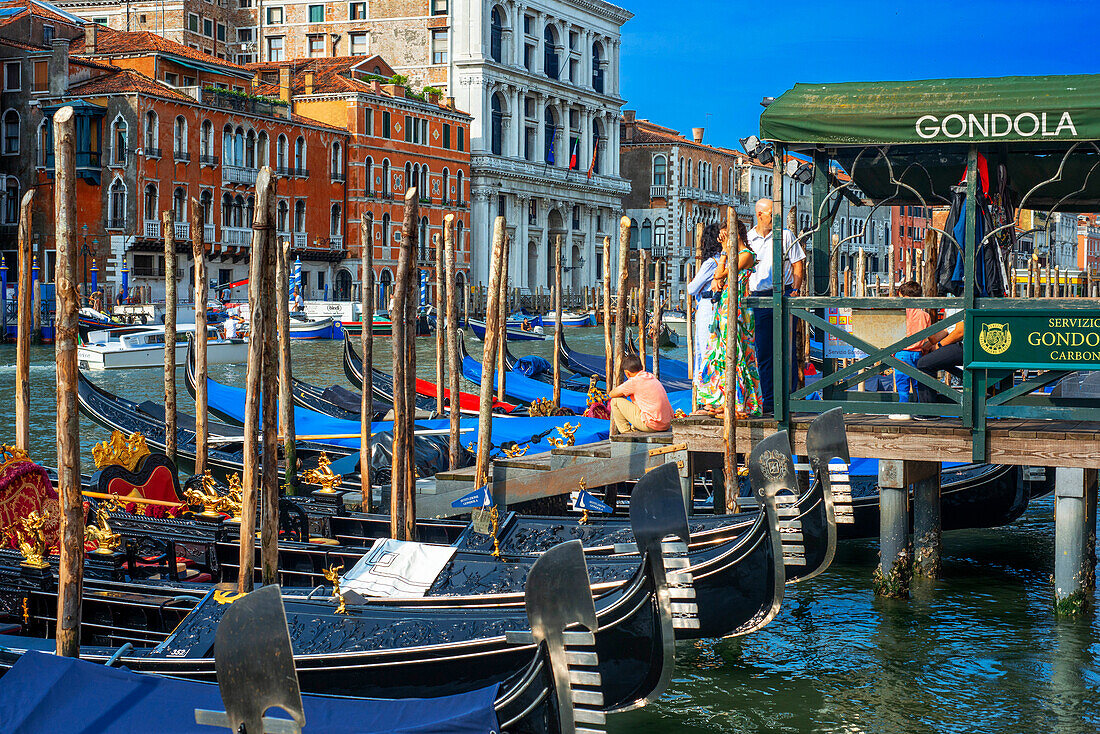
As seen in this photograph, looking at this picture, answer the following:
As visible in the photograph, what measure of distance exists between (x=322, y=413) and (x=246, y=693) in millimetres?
7704

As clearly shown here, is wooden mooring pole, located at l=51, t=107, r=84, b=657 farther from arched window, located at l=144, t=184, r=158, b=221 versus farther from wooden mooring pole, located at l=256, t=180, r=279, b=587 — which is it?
arched window, located at l=144, t=184, r=158, b=221

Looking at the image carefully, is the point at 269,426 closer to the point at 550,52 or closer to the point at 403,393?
the point at 403,393

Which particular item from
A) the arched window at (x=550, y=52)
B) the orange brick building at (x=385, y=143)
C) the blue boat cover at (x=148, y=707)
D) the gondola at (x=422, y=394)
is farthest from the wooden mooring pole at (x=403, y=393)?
the arched window at (x=550, y=52)

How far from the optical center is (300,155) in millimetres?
28297

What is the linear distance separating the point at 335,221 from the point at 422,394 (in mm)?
19701

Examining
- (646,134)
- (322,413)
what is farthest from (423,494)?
(646,134)

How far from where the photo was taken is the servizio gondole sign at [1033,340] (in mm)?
4793

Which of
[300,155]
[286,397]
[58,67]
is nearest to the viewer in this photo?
[286,397]

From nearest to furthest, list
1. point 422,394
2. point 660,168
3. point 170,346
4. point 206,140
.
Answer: point 170,346 → point 422,394 → point 206,140 → point 660,168

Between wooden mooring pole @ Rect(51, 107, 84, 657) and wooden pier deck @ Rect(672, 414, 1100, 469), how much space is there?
273 cm

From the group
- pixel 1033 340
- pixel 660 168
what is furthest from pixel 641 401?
pixel 660 168

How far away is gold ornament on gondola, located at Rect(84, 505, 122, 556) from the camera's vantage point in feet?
15.9

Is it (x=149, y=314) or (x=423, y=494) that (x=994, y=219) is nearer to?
(x=423, y=494)

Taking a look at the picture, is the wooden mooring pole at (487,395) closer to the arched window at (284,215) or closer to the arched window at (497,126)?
the arched window at (284,215)
